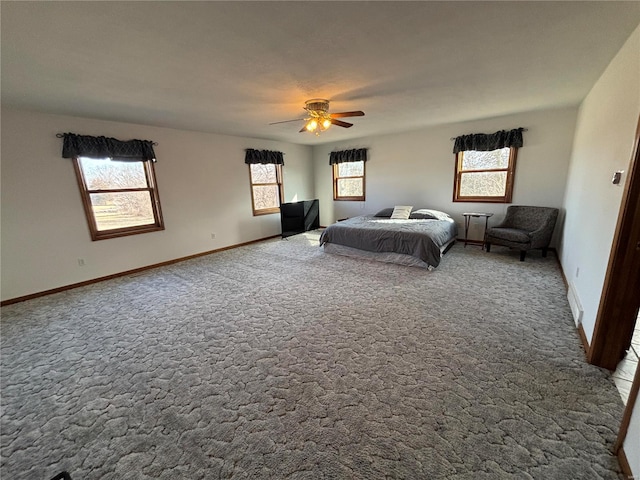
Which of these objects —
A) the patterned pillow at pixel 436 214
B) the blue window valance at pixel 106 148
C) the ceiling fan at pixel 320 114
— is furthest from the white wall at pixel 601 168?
the blue window valance at pixel 106 148

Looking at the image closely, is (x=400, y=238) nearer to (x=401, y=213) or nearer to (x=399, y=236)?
(x=399, y=236)

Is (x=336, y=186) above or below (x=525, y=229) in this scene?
above

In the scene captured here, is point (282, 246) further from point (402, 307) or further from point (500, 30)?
point (500, 30)

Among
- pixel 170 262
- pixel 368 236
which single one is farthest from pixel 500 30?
pixel 170 262

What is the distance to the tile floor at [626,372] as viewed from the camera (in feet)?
5.49

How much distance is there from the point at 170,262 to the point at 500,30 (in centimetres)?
544

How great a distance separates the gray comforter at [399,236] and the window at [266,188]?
2148 mm

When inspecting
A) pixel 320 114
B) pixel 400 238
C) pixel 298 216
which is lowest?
pixel 400 238

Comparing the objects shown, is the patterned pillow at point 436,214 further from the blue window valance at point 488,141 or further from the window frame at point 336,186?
the window frame at point 336,186

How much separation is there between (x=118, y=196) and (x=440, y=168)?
6.03 m

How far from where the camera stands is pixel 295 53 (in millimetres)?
2049

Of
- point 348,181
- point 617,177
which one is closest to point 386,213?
point 348,181

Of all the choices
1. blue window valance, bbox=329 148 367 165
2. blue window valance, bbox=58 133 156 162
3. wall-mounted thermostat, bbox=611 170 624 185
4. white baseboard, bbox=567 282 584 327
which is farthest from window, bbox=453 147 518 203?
blue window valance, bbox=58 133 156 162

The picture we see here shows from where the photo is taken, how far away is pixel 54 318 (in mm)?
2979
